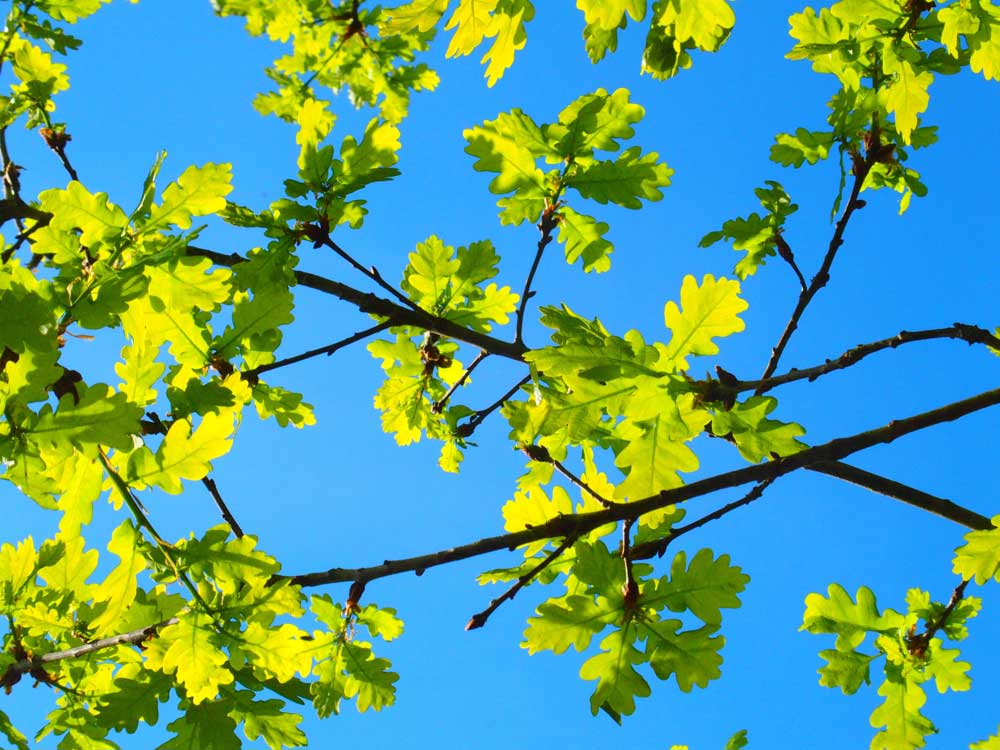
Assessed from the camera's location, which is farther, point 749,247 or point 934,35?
point 749,247

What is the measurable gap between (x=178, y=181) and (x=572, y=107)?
1270mm

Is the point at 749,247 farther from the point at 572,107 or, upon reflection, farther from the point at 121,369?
the point at 121,369

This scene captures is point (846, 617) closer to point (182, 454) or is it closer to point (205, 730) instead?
point (205, 730)

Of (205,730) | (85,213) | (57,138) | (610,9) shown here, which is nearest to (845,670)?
(205,730)

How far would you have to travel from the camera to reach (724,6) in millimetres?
2166

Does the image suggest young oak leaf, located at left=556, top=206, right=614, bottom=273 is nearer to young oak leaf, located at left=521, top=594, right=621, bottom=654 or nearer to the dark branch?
the dark branch

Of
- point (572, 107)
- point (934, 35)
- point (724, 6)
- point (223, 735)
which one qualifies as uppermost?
point (934, 35)

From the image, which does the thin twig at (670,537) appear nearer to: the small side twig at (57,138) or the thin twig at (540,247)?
the thin twig at (540,247)

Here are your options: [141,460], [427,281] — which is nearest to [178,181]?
[141,460]

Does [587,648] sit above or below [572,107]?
below

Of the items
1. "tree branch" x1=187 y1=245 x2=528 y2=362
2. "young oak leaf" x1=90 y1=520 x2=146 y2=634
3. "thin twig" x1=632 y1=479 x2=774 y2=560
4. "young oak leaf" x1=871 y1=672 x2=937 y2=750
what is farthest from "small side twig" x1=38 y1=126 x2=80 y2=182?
"young oak leaf" x1=871 y1=672 x2=937 y2=750

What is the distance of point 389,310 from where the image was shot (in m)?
2.96

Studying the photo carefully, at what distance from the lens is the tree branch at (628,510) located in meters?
2.02

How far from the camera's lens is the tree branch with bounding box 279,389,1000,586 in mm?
2020
